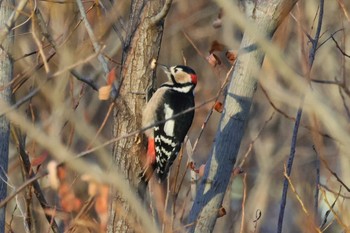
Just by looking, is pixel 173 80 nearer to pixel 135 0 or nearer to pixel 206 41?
pixel 135 0

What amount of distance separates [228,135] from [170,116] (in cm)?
152

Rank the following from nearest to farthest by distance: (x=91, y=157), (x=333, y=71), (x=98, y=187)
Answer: (x=98, y=187) → (x=333, y=71) → (x=91, y=157)

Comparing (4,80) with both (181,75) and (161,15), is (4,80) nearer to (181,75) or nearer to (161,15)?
(161,15)

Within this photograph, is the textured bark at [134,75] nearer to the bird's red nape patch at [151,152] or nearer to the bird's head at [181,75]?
the bird's red nape patch at [151,152]

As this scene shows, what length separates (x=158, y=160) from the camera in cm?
537

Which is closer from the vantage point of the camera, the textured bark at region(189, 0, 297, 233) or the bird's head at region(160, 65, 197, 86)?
the textured bark at region(189, 0, 297, 233)

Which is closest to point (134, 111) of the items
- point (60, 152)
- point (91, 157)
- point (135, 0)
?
point (135, 0)

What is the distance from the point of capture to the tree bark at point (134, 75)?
4305 mm

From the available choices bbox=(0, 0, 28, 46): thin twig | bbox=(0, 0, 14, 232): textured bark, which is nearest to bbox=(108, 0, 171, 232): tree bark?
bbox=(0, 0, 14, 232): textured bark

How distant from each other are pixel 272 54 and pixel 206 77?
37.5 feet

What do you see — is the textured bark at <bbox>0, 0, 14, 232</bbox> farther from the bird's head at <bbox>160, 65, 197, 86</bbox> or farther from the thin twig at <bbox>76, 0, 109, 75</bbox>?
the bird's head at <bbox>160, 65, 197, 86</bbox>

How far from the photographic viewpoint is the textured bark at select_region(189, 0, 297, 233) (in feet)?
13.3

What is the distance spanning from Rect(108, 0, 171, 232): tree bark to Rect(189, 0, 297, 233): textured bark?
0.39 metres

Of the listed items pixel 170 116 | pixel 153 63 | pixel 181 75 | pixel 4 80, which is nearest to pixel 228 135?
pixel 153 63
